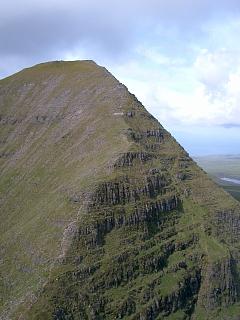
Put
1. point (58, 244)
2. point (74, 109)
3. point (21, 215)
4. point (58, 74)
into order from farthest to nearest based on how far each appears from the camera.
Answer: point (58, 74) < point (74, 109) < point (21, 215) < point (58, 244)

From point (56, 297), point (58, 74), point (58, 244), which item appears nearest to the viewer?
point (56, 297)

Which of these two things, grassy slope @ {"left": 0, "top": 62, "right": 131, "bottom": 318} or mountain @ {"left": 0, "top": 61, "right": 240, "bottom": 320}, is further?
grassy slope @ {"left": 0, "top": 62, "right": 131, "bottom": 318}

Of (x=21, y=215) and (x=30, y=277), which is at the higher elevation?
(x=21, y=215)

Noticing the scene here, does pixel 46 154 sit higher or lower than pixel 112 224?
higher

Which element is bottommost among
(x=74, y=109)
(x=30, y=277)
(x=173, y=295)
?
(x=173, y=295)

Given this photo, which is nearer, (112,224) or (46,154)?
(112,224)

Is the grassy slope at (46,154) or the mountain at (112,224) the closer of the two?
the mountain at (112,224)

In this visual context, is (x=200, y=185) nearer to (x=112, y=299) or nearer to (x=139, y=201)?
(x=139, y=201)

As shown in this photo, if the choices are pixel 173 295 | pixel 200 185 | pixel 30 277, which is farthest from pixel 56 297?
pixel 200 185
